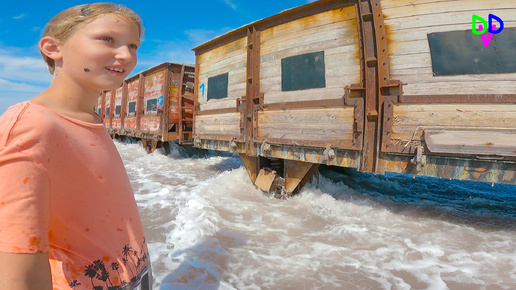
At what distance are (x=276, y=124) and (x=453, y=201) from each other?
4928 millimetres

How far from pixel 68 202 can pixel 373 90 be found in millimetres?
4977

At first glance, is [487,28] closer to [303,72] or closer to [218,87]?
[303,72]

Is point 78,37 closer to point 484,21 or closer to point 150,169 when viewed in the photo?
point 484,21

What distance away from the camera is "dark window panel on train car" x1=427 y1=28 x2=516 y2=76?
13.2ft

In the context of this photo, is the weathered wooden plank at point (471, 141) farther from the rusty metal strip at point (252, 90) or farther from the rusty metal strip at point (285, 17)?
the rusty metal strip at point (252, 90)

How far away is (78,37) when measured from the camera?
3.50 feet

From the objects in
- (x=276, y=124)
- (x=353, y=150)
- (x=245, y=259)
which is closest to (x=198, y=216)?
(x=245, y=259)

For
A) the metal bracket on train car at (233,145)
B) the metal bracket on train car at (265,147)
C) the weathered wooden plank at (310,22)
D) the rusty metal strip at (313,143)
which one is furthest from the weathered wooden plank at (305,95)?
the metal bracket on train car at (233,145)

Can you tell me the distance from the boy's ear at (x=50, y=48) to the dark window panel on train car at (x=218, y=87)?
22.5ft

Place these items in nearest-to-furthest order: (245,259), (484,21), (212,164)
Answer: (245,259) → (484,21) → (212,164)

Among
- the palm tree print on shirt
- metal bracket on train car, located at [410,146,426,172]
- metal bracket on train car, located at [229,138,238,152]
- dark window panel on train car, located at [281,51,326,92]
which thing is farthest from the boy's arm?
metal bracket on train car, located at [229,138,238,152]

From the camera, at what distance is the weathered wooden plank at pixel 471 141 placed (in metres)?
3.88

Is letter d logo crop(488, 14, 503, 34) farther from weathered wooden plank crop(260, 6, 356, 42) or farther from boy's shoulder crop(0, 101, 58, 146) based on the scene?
boy's shoulder crop(0, 101, 58, 146)

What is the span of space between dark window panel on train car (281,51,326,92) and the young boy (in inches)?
193
